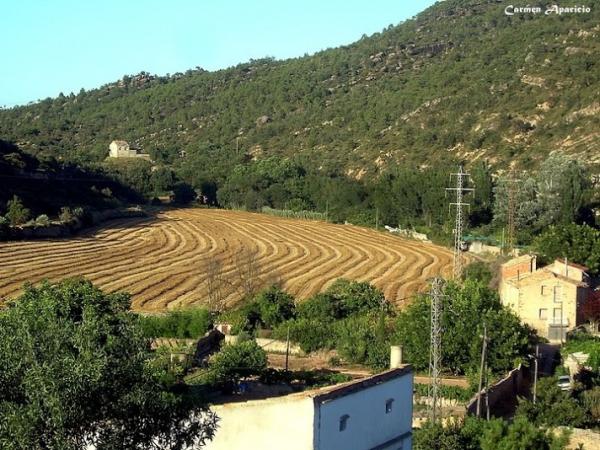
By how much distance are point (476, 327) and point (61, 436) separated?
22117 millimetres

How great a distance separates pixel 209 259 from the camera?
59906 millimetres

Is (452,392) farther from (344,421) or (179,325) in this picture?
(179,325)

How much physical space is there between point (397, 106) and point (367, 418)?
114 meters

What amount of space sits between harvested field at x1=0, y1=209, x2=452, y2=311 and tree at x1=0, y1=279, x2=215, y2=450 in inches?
1205

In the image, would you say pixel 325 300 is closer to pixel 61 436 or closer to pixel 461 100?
pixel 61 436

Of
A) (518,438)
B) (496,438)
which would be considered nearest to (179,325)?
(496,438)

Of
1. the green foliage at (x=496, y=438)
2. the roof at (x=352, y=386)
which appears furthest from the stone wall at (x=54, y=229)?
the roof at (x=352, y=386)

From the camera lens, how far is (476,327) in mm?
33156

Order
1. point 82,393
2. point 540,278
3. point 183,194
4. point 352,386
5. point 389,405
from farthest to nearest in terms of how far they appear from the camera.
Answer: point 183,194 → point 540,278 → point 389,405 → point 352,386 → point 82,393

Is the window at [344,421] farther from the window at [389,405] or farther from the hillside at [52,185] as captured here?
the hillside at [52,185]

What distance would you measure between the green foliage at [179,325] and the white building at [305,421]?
60.5 ft

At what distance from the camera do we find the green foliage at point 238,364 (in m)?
28.7

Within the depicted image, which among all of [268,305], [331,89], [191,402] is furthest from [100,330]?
[331,89]

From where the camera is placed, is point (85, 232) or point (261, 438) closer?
point (261, 438)
